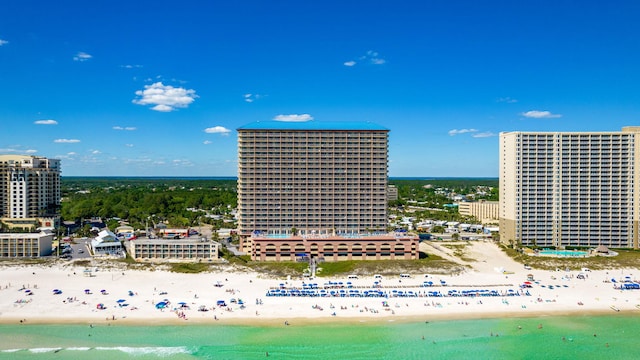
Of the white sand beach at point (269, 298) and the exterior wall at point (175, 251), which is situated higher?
the exterior wall at point (175, 251)

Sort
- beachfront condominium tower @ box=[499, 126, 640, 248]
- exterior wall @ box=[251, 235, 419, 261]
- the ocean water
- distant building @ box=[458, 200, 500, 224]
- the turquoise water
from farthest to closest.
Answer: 1. distant building @ box=[458, 200, 500, 224]
2. beachfront condominium tower @ box=[499, 126, 640, 248]
3. the turquoise water
4. exterior wall @ box=[251, 235, 419, 261]
5. the ocean water

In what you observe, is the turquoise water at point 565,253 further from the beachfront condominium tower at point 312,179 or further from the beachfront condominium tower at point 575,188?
Result: the beachfront condominium tower at point 312,179

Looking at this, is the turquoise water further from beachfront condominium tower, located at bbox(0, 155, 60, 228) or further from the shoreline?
beachfront condominium tower, located at bbox(0, 155, 60, 228)

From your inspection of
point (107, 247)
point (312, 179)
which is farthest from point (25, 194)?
point (312, 179)

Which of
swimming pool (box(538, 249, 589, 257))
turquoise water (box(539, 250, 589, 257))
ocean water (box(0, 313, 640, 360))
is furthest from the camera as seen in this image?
turquoise water (box(539, 250, 589, 257))

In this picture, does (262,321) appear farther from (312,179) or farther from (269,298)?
(312,179)

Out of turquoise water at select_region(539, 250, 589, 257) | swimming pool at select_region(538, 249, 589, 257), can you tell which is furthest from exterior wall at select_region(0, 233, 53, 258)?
turquoise water at select_region(539, 250, 589, 257)

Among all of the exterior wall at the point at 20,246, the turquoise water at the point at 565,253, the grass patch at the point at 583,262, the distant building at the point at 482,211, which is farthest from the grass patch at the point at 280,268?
the distant building at the point at 482,211

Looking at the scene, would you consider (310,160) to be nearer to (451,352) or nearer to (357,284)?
(357,284)
